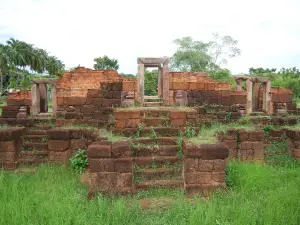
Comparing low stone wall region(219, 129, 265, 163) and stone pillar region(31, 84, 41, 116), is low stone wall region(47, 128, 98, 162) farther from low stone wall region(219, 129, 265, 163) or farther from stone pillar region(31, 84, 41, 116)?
stone pillar region(31, 84, 41, 116)

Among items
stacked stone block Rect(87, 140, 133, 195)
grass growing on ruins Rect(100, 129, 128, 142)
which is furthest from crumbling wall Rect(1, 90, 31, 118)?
stacked stone block Rect(87, 140, 133, 195)

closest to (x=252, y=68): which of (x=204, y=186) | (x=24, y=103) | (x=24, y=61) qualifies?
(x=24, y=61)

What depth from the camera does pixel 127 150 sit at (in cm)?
459

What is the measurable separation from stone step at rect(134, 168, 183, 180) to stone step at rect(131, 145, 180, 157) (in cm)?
39

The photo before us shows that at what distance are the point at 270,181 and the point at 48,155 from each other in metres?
5.19

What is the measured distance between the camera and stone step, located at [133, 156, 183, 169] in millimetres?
5176

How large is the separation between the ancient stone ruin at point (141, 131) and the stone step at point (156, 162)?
20 millimetres

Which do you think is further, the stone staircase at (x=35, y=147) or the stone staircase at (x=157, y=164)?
the stone staircase at (x=35, y=147)

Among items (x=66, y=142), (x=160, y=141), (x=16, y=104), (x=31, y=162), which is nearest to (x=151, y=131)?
(x=160, y=141)

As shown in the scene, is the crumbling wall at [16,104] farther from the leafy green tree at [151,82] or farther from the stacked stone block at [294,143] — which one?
the leafy green tree at [151,82]

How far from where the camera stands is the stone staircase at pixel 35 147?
676 cm

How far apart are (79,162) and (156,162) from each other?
1923mm

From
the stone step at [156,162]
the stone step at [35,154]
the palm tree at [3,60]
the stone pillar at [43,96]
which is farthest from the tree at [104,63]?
the stone step at [156,162]

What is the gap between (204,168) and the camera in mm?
4555
